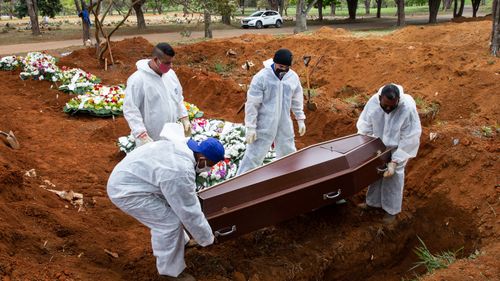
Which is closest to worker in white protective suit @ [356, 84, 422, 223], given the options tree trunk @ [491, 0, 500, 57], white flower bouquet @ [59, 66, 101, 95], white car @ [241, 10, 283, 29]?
tree trunk @ [491, 0, 500, 57]

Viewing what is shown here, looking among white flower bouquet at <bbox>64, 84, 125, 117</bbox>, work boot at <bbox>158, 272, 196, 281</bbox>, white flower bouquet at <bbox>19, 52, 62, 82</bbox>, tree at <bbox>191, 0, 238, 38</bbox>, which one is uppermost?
tree at <bbox>191, 0, 238, 38</bbox>

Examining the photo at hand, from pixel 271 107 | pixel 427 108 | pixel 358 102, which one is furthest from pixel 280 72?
pixel 427 108

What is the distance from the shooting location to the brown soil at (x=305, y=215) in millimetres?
3904

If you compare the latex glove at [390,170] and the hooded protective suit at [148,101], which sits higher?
the hooded protective suit at [148,101]

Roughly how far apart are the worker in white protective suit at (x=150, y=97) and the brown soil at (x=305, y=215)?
40.3 inches

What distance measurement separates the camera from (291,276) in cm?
415

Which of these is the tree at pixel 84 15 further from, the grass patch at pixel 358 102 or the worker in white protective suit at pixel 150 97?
the worker in white protective suit at pixel 150 97

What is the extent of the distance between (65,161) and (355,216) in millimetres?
3899

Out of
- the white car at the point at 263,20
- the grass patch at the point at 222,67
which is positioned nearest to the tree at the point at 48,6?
the white car at the point at 263,20

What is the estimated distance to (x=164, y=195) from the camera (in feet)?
10.6

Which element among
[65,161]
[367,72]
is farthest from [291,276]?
[367,72]

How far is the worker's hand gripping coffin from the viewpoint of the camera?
3.64 metres

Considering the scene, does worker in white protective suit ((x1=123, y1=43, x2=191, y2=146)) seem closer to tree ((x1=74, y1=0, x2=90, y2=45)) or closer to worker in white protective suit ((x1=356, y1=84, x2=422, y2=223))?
worker in white protective suit ((x1=356, y1=84, x2=422, y2=223))

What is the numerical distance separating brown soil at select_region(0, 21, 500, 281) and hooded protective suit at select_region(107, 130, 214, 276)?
525mm
